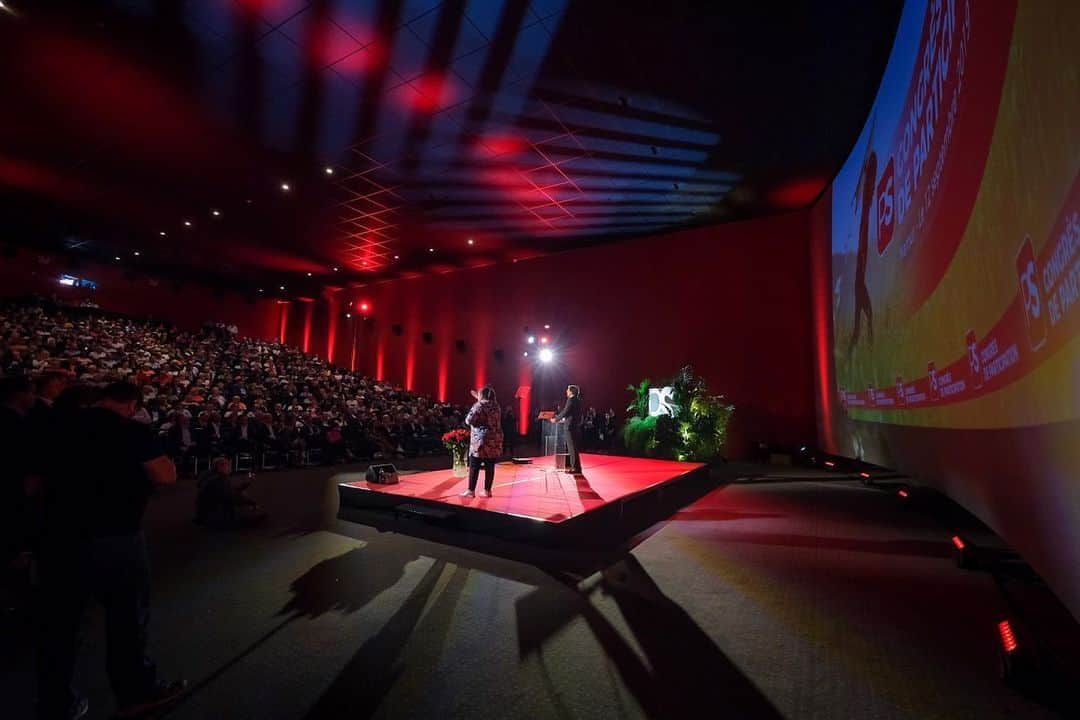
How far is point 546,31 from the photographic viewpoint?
5.15 metres

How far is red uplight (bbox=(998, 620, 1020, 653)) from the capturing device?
221cm

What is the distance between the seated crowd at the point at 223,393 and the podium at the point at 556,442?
121 inches

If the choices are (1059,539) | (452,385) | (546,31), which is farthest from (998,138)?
(452,385)

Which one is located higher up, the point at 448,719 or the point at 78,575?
the point at 78,575

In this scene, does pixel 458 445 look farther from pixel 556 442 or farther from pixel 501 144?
pixel 501 144

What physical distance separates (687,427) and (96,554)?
8833 mm

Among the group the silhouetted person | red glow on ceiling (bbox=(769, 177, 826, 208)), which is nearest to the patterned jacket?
the silhouetted person

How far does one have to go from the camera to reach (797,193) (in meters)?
9.25

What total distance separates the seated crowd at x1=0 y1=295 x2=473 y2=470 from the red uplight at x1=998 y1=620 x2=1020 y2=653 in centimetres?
908

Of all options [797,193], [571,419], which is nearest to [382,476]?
[571,419]

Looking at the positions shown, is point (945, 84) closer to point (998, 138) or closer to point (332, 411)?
point (998, 138)

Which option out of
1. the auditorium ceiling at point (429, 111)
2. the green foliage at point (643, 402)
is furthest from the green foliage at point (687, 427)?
the auditorium ceiling at point (429, 111)

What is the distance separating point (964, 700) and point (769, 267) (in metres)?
9.72

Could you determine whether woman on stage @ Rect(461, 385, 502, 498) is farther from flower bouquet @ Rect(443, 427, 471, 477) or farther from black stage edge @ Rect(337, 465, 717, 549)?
flower bouquet @ Rect(443, 427, 471, 477)
